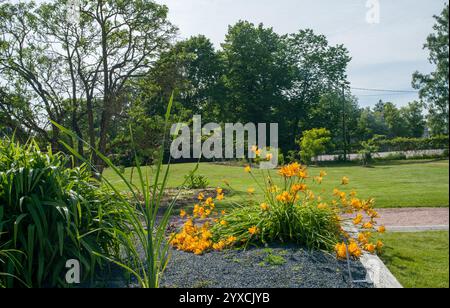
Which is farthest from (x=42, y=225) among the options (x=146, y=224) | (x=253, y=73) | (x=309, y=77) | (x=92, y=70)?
(x=253, y=73)

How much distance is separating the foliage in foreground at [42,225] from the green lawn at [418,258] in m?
2.01

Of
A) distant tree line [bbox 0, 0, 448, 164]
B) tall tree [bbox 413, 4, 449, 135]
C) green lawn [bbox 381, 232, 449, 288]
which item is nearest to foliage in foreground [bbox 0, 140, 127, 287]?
tall tree [bbox 413, 4, 449, 135]

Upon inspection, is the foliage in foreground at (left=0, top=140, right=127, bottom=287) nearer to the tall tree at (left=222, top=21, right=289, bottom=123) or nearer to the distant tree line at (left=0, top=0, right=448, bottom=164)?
the distant tree line at (left=0, top=0, right=448, bottom=164)

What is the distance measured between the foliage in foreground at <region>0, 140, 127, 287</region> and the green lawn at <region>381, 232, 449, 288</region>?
201 centimetres

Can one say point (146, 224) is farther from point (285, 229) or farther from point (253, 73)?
point (253, 73)

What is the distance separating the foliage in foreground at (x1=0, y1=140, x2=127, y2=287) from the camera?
2188 mm

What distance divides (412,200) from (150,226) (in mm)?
5630

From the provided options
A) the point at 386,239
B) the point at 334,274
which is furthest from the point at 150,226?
the point at 386,239

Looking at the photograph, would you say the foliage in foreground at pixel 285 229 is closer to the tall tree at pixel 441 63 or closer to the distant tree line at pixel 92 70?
the tall tree at pixel 441 63

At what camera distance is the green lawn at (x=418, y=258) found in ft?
9.14

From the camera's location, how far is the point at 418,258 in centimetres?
333

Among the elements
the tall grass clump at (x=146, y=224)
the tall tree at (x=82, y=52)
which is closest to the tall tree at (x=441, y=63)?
the tall grass clump at (x=146, y=224)

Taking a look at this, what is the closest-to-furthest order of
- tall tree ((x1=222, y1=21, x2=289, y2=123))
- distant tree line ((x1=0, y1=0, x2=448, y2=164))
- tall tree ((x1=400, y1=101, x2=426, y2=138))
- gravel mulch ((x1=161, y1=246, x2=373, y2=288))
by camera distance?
1. gravel mulch ((x1=161, y1=246, x2=373, y2=288))
2. distant tree line ((x1=0, y1=0, x2=448, y2=164))
3. tall tree ((x1=400, y1=101, x2=426, y2=138))
4. tall tree ((x1=222, y1=21, x2=289, y2=123))

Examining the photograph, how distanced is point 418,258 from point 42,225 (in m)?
2.83
